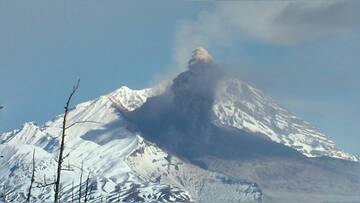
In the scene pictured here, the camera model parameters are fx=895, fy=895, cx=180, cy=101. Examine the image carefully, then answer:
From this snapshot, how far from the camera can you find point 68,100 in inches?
2169

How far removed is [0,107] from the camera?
50.3 m

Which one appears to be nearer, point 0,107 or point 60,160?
point 0,107

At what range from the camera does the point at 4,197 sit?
183ft

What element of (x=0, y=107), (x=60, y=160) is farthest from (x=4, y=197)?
(x=0, y=107)

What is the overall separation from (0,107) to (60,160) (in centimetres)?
639

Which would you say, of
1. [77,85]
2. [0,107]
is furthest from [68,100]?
[0,107]

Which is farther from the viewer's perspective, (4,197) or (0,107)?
(4,197)

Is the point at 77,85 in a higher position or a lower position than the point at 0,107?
higher

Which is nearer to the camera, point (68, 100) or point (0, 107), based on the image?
point (0, 107)

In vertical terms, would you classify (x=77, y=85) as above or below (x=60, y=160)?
above

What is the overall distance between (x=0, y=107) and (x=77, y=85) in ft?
20.5

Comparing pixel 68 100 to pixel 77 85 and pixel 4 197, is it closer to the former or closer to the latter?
pixel 77 85

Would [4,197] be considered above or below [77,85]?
below

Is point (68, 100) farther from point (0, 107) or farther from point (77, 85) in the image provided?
point (0, 107)
